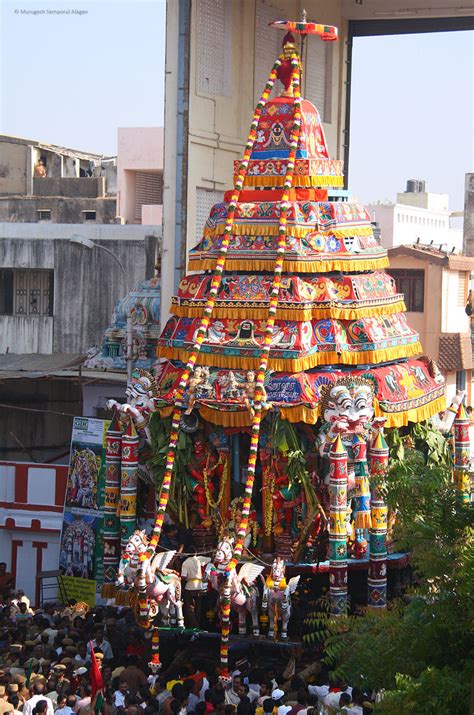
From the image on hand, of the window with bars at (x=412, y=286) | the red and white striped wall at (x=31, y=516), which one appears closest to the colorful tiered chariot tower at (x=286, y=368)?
the red and white striped wall at (x=31, y=516)

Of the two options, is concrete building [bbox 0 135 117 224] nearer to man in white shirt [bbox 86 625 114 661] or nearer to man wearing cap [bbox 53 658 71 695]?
man in white shirt [bbox 86 625 114 661]

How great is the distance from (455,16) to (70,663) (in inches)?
463

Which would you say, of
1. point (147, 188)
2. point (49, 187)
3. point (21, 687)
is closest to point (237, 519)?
point (21, 687)

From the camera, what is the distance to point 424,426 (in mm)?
17672

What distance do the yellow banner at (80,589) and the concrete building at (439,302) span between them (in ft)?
25.1

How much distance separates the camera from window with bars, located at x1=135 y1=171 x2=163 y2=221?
32.7 m

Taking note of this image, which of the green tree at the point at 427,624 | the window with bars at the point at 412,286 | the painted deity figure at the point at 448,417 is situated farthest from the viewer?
the window with bars at the point at 412,286

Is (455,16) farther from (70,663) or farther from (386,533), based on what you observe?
(70,663)

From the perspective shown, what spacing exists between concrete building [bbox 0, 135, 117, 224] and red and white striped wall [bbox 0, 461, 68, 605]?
1083cm

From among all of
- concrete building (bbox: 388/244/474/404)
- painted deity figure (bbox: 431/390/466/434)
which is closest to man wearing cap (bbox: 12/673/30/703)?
painted deity figure (bbox: 431/390/466/434)

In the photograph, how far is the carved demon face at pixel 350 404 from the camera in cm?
1594

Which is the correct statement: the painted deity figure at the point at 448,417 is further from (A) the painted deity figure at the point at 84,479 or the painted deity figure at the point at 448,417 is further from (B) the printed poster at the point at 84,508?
(A) the painted deity figure at the point at 84,479

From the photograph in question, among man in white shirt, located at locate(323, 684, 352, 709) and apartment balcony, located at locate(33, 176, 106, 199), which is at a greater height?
apartment balcony, located at locate(33, 176, 106, 199)

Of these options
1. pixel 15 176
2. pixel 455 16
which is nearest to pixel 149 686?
pixel 455 16
